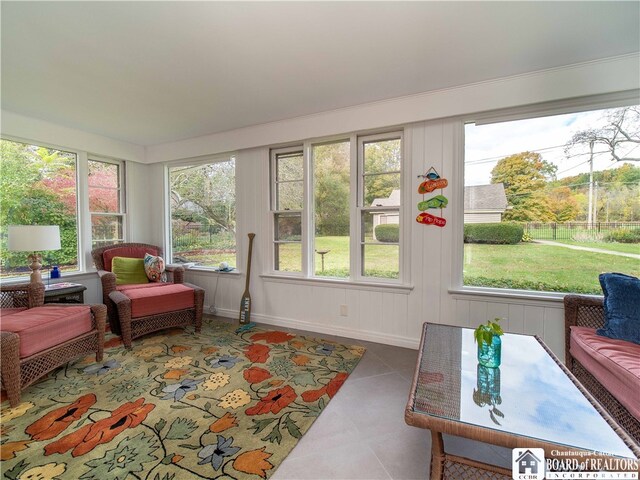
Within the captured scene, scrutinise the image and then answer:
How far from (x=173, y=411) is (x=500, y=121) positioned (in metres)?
3.45

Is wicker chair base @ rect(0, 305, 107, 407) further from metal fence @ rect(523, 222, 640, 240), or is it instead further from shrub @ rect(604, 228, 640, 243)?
shrub @ rect(604, 228, 640, 243)

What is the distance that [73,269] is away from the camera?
354cm

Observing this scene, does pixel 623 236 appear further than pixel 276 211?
No

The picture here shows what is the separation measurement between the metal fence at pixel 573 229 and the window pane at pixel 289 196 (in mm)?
2328

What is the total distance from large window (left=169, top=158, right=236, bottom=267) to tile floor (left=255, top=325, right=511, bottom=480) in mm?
2549

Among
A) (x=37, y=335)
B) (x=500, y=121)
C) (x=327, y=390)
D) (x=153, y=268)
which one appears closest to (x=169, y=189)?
(x=153, y=268)

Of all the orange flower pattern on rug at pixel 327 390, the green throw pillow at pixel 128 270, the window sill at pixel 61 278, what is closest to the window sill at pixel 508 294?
the orange flower pattern on rug at pixel 327 390

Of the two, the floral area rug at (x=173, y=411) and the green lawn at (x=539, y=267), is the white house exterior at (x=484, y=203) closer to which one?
the green lawn at (x=539, y=267)

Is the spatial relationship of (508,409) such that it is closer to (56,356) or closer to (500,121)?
(500,121)

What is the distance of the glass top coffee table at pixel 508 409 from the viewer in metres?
1.00

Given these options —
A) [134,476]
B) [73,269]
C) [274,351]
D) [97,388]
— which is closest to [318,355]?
[274,351]

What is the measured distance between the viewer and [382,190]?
2947mm

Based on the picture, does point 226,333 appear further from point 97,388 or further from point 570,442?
point 570,442

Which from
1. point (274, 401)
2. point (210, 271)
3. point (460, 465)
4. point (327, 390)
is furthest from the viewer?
point (210, 271)
